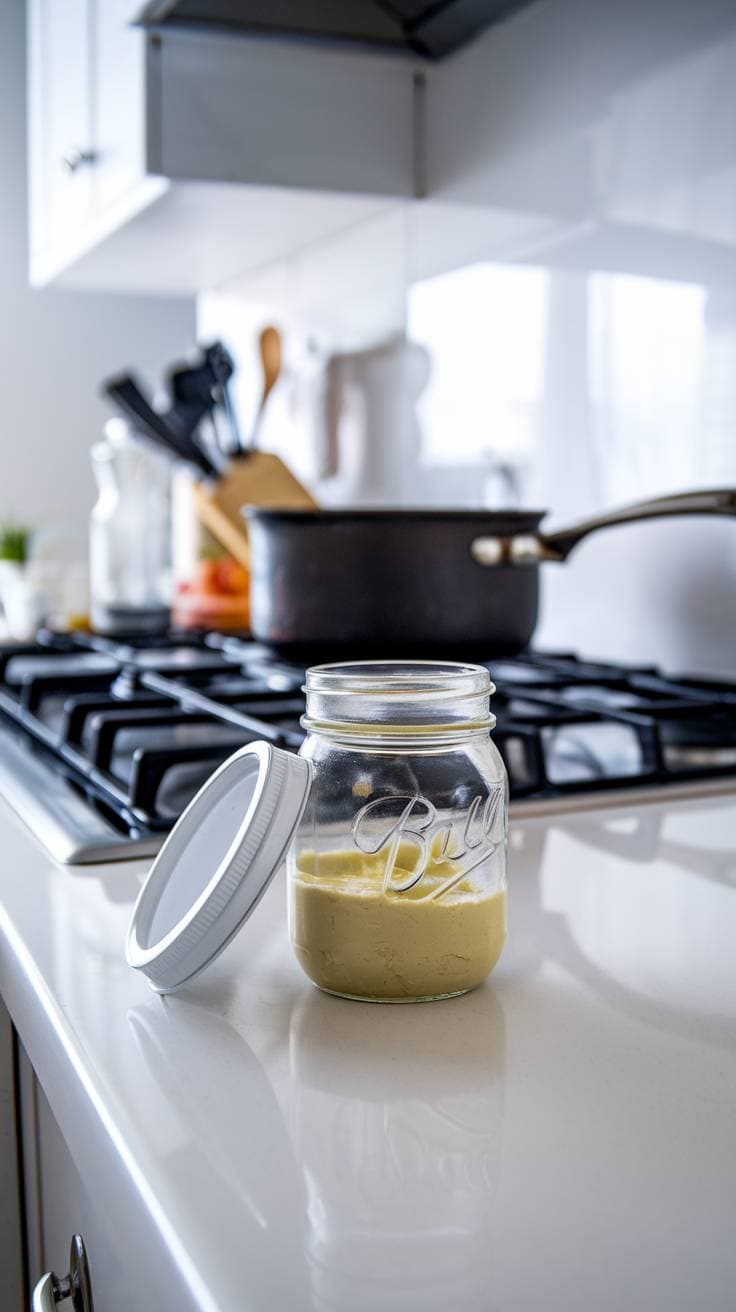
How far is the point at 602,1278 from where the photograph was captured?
30 cm

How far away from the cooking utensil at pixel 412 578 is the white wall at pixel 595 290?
0.23 metres

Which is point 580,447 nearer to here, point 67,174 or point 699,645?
point 699,645

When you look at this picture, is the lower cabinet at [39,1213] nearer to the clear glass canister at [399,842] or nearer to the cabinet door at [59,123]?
the clear glass canister at [399,842]

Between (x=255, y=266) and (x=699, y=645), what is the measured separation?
1294mm

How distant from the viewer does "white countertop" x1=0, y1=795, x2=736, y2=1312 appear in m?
0.30

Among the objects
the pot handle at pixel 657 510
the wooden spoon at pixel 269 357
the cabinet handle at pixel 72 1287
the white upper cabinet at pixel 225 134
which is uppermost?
the white upper cabinet at pixel 225 134

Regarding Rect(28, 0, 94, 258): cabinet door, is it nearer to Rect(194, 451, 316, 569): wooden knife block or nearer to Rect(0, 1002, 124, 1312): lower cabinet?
Rect(194, 451, 316, 569): wooden knife block

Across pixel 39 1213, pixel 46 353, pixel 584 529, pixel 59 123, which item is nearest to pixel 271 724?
pixel 584 529

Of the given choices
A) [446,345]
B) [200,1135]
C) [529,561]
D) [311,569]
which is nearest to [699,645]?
[529,561]

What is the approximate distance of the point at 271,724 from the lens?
2.99ft

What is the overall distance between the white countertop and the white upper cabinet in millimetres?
1193

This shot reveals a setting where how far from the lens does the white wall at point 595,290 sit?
114 cm

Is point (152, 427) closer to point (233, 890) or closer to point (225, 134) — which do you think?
point (225, 134)

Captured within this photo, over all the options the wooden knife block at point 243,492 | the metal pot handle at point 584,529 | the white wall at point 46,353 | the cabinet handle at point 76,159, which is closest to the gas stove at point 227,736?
the metal pot handle at point 584,529
